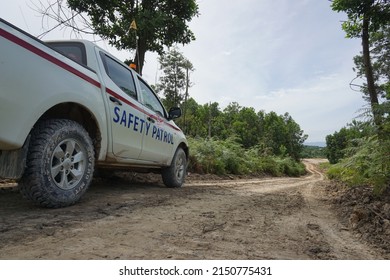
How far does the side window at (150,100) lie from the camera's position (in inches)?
178

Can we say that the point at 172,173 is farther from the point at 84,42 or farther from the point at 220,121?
the point at 220,121

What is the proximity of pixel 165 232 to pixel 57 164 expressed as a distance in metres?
1.27

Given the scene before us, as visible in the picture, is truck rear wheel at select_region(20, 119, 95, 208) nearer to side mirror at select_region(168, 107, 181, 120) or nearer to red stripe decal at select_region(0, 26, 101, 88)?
red stripe decal at select_region(0, 26, 101, 88)

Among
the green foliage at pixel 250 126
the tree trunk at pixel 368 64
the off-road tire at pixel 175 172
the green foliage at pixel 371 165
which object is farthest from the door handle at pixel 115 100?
the green foliage at pixel 250 126

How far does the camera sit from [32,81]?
89.6 inches

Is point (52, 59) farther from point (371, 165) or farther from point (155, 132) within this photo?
point (371, 165)

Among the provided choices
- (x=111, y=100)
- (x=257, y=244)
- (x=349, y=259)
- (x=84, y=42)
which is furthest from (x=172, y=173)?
(x=349, y=259)

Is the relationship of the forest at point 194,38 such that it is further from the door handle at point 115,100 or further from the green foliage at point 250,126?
the green foliage at point 250,126

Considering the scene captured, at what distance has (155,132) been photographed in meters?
4.47

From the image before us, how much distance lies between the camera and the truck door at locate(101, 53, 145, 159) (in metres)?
3.40

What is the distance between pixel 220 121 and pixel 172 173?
63796mm

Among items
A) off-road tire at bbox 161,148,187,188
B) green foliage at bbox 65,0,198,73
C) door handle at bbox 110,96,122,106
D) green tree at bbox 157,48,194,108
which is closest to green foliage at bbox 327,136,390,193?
off-road tire at bbox 161,148,187,188

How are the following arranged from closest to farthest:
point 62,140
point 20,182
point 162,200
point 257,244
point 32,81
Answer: point 257,244, point 32,81, point 20,182, point 62,140, point 162,200

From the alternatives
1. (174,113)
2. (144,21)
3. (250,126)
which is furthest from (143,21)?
(250,126)
